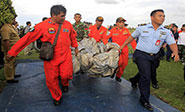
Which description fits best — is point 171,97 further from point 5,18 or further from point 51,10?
point 5,18

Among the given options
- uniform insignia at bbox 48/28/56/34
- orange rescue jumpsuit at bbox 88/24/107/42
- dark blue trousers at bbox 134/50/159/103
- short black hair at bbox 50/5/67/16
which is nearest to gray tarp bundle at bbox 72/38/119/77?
dark blue trousers at bbox 134/50/159/103

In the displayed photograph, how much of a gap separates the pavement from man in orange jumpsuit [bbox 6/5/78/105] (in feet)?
1.04

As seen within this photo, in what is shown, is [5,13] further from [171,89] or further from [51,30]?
[171,89]

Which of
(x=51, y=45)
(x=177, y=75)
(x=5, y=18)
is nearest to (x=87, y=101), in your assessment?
(x=51, y=45)

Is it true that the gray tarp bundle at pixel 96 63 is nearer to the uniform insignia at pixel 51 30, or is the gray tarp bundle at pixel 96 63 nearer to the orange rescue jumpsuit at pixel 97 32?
the uniform insignia at pixel 51 30

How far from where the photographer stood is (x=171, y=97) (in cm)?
346

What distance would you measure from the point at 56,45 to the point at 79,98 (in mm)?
1249

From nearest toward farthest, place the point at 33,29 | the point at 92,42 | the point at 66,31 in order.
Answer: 1. the point at 33,29
2. the point at 66,31
3. the point at 92,42

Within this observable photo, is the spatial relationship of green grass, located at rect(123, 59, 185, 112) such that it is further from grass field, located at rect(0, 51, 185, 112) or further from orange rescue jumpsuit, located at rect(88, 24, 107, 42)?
orange rescue jumpsuit, located at rect(88, 24, 107, 42)

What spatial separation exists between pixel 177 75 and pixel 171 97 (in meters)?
2.21

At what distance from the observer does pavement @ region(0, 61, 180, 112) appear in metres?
2.76

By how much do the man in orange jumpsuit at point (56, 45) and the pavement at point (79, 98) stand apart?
1.04 feet

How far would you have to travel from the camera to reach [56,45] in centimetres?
269

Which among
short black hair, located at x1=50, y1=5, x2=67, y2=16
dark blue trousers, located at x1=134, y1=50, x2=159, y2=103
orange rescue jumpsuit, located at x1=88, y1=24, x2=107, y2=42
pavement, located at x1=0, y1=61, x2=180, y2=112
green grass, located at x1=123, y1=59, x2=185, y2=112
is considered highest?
short black hair, located at x1=50, y1=5, x2=67, y2=16
